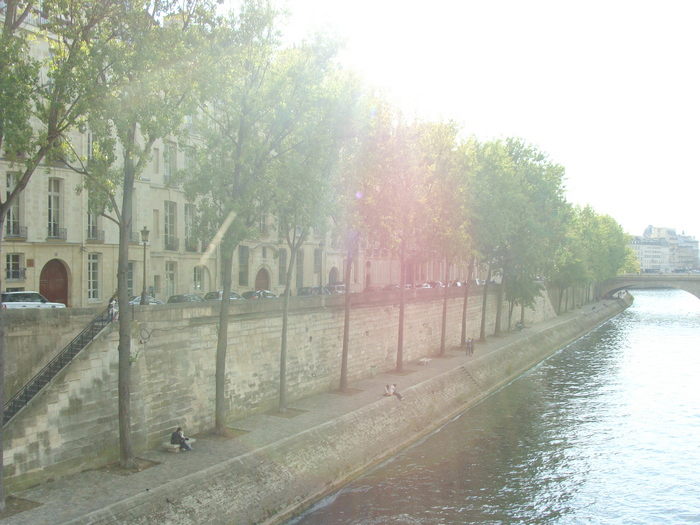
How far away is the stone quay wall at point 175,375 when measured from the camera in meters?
18.1

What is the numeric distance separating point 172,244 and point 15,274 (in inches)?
466

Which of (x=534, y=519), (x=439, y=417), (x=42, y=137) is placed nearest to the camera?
(x=42, y=137)

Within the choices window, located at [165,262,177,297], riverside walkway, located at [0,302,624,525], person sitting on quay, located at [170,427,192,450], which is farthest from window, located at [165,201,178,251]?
person sitting on quay, located at [170,427,192,450]

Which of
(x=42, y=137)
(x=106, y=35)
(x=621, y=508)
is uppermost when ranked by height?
(x=106, y=35)

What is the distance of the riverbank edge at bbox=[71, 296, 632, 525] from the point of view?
57.5 ft

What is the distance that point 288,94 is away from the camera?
23422mm

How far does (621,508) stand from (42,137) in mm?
21500

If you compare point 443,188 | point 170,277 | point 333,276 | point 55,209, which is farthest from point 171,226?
point 333,276

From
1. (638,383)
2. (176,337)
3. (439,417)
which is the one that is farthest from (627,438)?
(176,337)

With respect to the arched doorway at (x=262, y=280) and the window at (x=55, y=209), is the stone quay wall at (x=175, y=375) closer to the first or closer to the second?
the window at (x=55, y=209)

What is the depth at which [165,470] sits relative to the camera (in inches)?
767

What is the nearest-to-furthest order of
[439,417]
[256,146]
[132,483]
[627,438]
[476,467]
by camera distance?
[132,483], [256,146], [476,467], [627,438], [439,417]

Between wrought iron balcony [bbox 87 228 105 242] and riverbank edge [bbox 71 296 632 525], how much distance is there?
67.0 ft

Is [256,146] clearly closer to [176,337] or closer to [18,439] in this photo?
[176,337]
